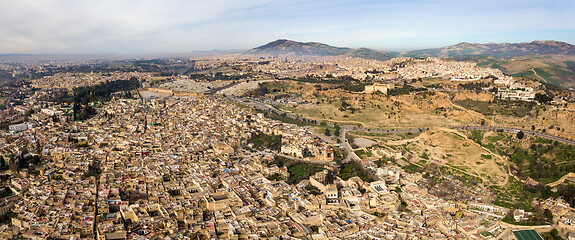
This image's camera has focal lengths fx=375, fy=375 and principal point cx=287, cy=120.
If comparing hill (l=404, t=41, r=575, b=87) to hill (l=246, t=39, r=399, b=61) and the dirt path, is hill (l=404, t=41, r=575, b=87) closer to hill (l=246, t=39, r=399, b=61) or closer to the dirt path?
hill (l=246, t=39, r=399, b=61)

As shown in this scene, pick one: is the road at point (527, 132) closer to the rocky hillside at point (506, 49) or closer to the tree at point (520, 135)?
the tree at point (520, 135)

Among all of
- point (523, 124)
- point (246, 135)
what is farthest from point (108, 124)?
point (523, 124)

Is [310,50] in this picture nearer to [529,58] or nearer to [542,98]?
[529,58]

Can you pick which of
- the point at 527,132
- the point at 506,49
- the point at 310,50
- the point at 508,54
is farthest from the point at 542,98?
the point at 310,50

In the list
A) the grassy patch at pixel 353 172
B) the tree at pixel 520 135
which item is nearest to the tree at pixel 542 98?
the tree at pixel 520 135

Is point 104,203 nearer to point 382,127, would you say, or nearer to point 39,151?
point 39,151

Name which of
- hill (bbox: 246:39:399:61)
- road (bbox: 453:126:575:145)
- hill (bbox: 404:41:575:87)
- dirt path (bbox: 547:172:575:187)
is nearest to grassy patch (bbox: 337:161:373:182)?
dirt path (bbox: 547:172:575:187)

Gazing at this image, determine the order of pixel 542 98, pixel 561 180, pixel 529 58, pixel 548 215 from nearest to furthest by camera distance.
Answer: pixel 548 215
pixel 561 180
pixel 542 98
pixel 529 58
